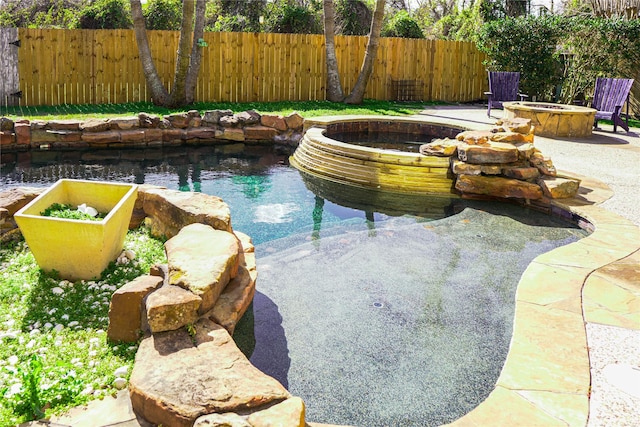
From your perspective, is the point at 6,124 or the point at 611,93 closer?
the point at 6,124

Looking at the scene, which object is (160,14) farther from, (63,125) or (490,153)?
(490,153)

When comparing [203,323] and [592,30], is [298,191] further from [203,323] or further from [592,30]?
[592,30]

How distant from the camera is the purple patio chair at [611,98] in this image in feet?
30.0

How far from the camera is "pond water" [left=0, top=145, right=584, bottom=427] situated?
2578 millimetres

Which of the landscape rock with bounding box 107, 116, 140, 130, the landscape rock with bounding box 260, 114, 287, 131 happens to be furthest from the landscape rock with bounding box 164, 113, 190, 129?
the landscape rock with bounding box 260, 114, 287, 131

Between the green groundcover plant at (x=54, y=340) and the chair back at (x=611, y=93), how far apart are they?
28.3ft

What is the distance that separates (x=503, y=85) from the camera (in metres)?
11.0

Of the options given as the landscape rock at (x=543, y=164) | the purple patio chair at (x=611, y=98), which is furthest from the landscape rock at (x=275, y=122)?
the purple patio chair at (x=611, y=98)

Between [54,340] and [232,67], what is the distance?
10436mm

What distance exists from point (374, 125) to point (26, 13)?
38.9ft

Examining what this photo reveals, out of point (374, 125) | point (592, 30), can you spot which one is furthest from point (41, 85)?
point (592, 30)

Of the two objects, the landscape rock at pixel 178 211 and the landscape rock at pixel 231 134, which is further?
the landscape rock at pixel 231 134

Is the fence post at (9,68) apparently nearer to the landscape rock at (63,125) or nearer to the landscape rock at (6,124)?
the landscape rock at (6,124)

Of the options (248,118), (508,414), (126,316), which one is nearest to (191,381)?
(126,316)
